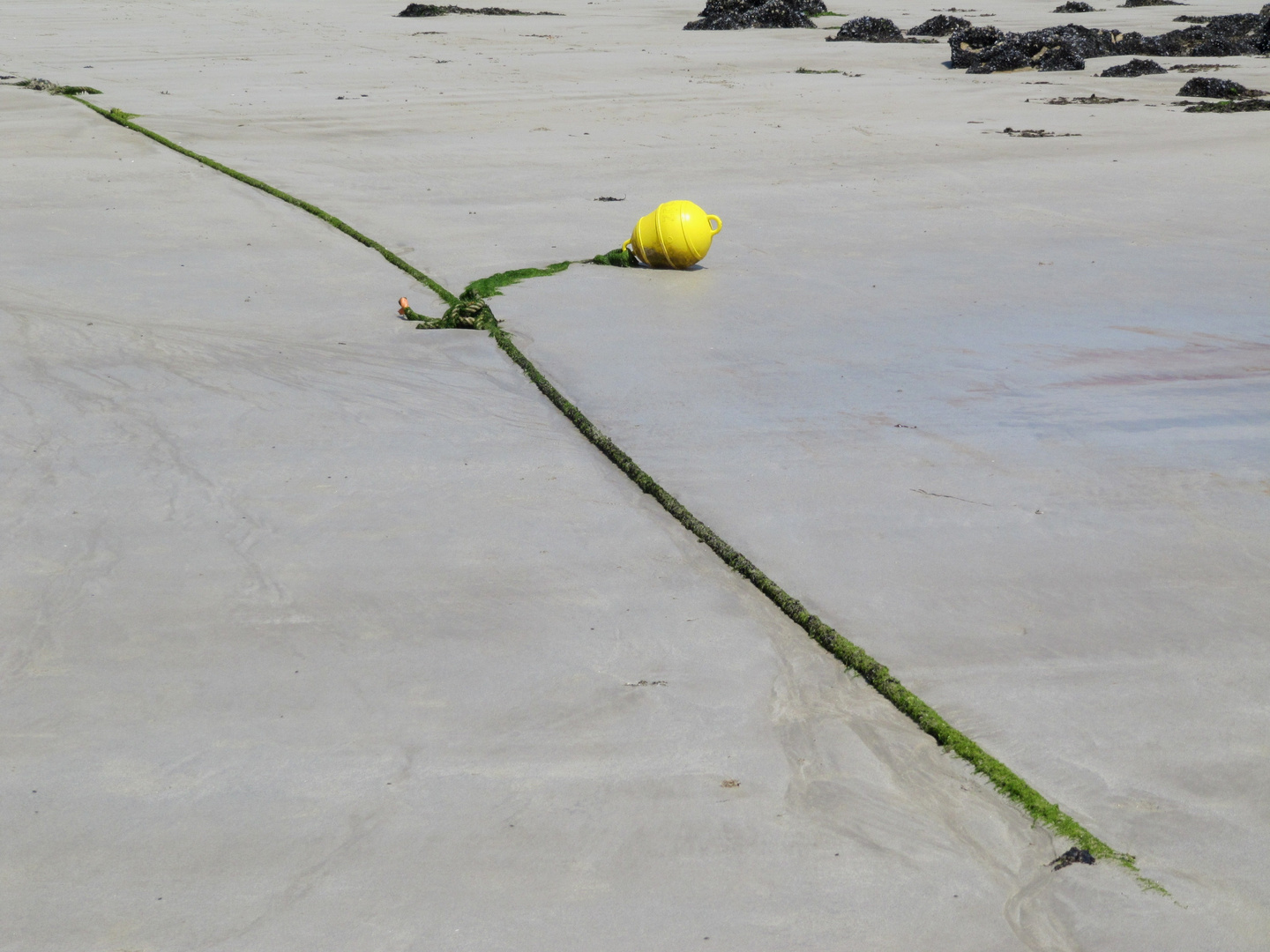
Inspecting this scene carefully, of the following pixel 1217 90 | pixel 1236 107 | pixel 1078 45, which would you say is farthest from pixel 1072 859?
pixel 1078 45

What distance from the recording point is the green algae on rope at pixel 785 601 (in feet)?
7.88

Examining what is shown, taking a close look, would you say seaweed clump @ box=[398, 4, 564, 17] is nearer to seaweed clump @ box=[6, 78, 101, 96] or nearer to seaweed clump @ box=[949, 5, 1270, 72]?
seaweed clump @ box=[949, 5, 1270, 72]

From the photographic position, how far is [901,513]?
146 inches

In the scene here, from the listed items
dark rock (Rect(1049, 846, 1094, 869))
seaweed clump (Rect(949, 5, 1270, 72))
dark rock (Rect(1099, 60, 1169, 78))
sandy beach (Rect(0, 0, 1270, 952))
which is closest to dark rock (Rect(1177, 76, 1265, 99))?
dark rock (Rect(1099, 60, 1169, 78))

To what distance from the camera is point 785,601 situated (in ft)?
10.5

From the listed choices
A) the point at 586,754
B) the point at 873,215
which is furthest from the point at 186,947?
the point at 873,215

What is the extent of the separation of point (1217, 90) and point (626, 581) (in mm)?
12301

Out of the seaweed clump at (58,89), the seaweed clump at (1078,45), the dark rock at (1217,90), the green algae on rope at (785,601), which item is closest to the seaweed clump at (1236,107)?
the dark rock at (1217,90)

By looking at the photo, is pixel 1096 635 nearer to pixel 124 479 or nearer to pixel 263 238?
pixel 124 479

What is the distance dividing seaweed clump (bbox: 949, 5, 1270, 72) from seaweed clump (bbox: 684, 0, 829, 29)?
5633 millimetres

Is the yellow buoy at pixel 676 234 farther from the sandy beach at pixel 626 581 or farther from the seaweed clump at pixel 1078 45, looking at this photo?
the seaweed clump at pixel 1078 45

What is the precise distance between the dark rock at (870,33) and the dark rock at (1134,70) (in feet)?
16.5

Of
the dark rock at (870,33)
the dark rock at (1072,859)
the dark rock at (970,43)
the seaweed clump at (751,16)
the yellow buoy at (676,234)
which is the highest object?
the seaweed clump at (751,16)

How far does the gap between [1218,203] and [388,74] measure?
10.1 m
